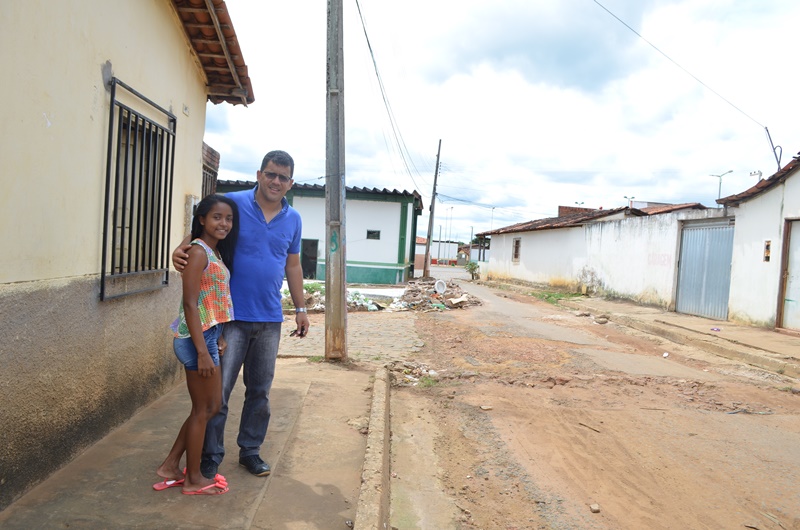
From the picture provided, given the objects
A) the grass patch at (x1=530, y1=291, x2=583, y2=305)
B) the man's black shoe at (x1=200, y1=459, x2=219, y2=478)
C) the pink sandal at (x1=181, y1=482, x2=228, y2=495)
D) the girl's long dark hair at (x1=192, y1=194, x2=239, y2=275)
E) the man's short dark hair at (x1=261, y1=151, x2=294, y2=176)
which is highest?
the man's short dark hair at (x1=261, y1=151, x2=294, y2=176)

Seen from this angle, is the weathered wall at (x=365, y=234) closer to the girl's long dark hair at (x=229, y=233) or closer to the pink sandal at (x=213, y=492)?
the girl's long dark hair at (x=229, y=233)

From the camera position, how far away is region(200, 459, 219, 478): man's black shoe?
297cm

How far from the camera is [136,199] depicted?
4047 millimetres

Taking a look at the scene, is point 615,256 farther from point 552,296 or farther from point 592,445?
point 592,445

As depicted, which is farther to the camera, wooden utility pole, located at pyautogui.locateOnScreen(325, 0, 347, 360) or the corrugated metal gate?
the corrugated metal gate

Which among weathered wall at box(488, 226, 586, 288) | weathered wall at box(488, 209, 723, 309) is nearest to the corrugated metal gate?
weathered wall at box(488, 209, 723, 309)

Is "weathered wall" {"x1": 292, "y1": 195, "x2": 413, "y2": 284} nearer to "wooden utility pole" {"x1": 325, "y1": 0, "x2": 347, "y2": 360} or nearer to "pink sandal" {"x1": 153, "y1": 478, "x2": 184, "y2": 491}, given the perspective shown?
"wooden utility pole" {"x1": 325, "y1": 0, "x2": 347, "y2": 360}

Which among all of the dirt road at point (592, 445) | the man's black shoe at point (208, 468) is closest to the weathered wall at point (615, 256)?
the dirt road at point (592, 445)

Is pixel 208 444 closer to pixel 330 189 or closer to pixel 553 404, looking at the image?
pixel 553 404

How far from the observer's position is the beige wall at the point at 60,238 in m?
2.49

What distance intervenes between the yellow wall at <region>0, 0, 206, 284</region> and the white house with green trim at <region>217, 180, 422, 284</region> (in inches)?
741

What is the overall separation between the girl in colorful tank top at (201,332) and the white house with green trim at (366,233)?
19.9 meters

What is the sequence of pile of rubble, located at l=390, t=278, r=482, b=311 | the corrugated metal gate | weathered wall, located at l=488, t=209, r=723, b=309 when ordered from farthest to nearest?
weathered wall, located at l=488, t=209, r=723, b=309 → pile of rubble, located at l=390, t=278, r=482, b=311 → the corrugated metal gate

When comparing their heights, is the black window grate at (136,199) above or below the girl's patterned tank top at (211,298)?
above
